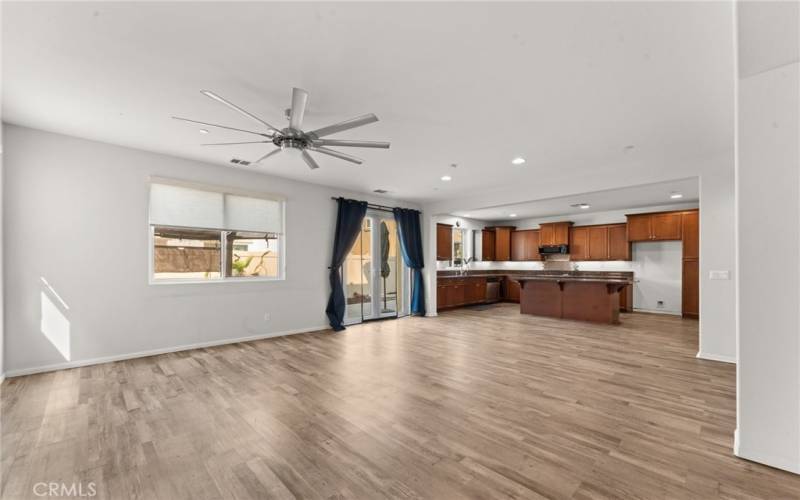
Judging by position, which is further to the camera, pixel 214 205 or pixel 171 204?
pixel 214 205

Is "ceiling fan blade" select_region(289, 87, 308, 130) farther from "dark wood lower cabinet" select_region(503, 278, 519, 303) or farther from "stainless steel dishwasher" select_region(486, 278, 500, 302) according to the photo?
"dark wood lower cabinet" select_region(503, 278, 519, 303)

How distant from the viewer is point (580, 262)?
31.2ft

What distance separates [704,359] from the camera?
4250 mm

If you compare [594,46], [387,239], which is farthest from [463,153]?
[387,239]

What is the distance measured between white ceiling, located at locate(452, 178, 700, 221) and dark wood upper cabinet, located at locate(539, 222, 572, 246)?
0.33 m

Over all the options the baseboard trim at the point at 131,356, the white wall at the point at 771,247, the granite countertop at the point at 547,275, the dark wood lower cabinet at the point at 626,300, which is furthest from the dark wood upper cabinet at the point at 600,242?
the baseboard trim at the point at 131,356

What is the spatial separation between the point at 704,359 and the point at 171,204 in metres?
7.46

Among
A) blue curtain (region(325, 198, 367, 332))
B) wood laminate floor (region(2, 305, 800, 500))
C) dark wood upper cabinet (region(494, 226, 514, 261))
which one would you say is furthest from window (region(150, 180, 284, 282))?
dark wood upper cabinet (region(494, 226, 514, 261))

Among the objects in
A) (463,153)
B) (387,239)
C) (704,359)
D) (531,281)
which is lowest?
(704,359)

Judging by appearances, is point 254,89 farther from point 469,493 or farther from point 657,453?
point 657,453

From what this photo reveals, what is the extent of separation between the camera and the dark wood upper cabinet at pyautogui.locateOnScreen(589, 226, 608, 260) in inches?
349

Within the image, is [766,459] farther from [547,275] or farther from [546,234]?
[546,234]

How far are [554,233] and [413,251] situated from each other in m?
4.66

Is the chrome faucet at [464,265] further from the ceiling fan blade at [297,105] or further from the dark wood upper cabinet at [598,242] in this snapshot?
the ceiling fan blade at [297,105]
